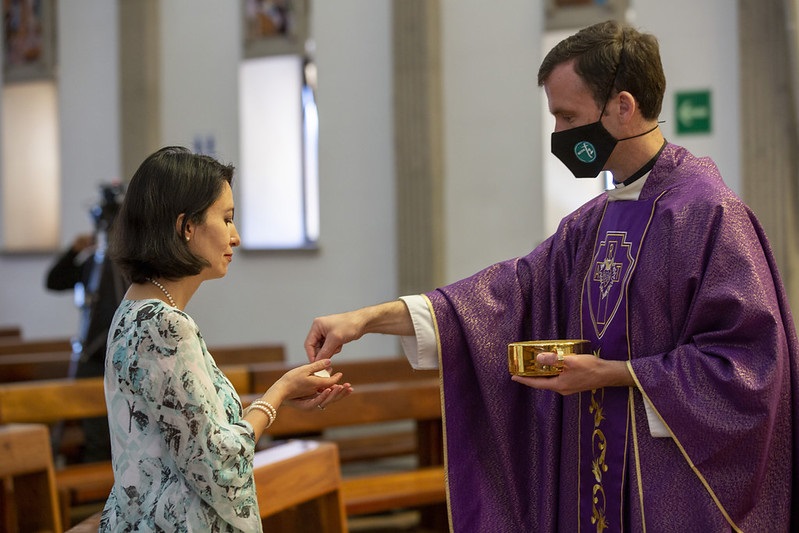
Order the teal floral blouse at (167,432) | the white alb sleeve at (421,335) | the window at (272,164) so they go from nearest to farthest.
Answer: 1. the teal floral blouse at (167,432)
2. the white alb sleeve at (421,335)
3. the window at (272,164)

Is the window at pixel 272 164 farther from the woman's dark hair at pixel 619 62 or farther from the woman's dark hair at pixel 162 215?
the woman's dark hair at pixel 162 215

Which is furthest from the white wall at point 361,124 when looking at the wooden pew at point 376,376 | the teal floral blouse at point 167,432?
the teal floral blouse at point 167,432

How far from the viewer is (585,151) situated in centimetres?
250

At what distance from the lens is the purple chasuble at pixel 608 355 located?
7.93ft

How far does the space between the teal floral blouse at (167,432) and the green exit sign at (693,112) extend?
634 centimetres

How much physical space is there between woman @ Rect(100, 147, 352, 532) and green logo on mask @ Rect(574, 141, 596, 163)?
0.89 m

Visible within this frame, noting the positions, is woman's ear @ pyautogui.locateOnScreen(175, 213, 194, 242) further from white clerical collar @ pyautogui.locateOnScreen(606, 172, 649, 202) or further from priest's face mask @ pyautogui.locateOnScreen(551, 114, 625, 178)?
white clerical collar @ pyautogui.locateOnScreen(606, 172, 649, 202)

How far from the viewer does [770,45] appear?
7.49 meters

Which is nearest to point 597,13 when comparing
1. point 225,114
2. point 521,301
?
point 225,114

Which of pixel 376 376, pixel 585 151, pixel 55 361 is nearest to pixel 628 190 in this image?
pixel 585 151

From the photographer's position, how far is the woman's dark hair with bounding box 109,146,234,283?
6.91 ft

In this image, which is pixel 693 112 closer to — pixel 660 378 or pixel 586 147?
pixel 586 147

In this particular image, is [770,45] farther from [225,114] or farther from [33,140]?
[33,140]

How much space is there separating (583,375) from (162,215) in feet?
3.28
